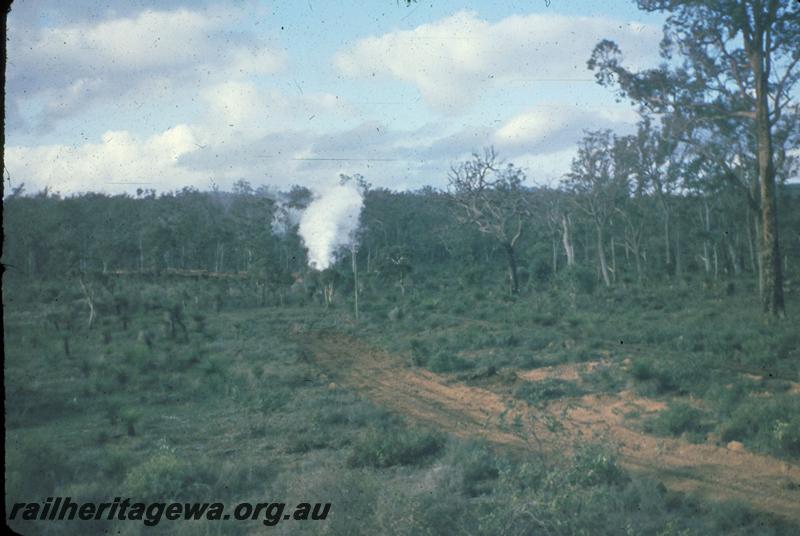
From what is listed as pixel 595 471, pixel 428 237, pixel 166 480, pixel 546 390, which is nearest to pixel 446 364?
pixel 546 390

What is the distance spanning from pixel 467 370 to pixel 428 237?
45.8 m

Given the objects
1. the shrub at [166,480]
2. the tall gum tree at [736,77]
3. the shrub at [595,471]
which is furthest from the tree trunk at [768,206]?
the shrub at [166,480]

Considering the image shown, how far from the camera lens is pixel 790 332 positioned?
14070mm

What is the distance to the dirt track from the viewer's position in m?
6.86

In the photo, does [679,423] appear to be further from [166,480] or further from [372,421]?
[166,480]

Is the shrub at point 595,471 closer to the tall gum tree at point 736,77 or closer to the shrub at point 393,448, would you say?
the shrub at point 393,448

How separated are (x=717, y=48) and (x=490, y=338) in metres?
11.2

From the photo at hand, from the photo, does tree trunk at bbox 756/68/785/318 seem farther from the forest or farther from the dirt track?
the dirt track

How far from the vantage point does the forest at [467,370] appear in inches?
251

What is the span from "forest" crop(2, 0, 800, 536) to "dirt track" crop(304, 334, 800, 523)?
5 centimetres

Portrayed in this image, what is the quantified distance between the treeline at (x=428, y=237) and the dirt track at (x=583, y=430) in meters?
15.2

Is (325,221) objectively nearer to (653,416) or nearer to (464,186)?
(464,186)

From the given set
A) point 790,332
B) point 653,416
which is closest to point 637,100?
point 790,332

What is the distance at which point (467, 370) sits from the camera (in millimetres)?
14297
